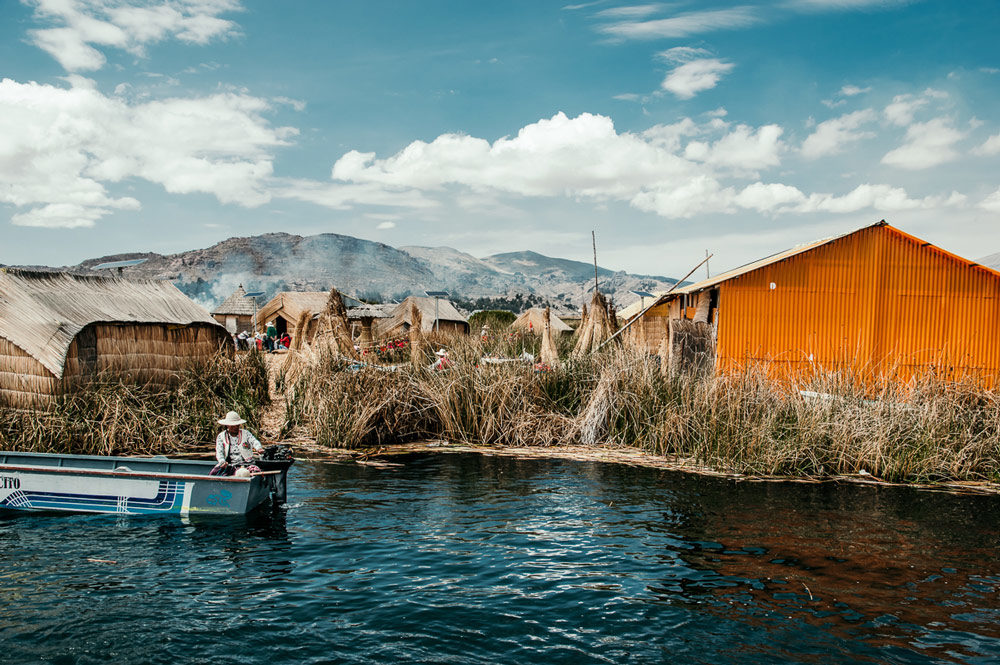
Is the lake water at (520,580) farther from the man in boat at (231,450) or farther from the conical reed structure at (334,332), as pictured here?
the conical reed structure at (334,332)

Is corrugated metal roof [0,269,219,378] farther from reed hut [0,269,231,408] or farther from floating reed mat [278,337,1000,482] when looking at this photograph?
floating reed mat [278,337,1000,482]

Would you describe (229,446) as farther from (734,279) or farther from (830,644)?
(734,279)

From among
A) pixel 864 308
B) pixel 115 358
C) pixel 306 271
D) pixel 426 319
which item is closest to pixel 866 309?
pixel 864 308

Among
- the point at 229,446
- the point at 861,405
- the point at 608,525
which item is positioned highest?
the point at 861,405

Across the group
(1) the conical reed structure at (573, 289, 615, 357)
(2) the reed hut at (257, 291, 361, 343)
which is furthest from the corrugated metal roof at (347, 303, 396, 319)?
(1) the conical reed structure at (573, 289, 615, 357)

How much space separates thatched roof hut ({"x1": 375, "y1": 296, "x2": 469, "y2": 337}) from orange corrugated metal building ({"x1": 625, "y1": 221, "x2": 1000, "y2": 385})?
23116 mm

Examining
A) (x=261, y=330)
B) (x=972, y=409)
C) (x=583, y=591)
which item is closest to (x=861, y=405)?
(x=972, y=409)

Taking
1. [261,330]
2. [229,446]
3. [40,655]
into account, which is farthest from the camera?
[261,330]

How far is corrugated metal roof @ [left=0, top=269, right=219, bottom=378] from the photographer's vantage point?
603 inches

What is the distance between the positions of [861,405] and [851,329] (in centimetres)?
504

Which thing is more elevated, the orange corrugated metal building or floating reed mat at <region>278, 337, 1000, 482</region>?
the orange corrugated metal building

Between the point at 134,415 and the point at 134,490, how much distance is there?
5023 mm

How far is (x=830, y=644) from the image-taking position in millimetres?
7445

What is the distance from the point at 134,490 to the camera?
36.0 ft
